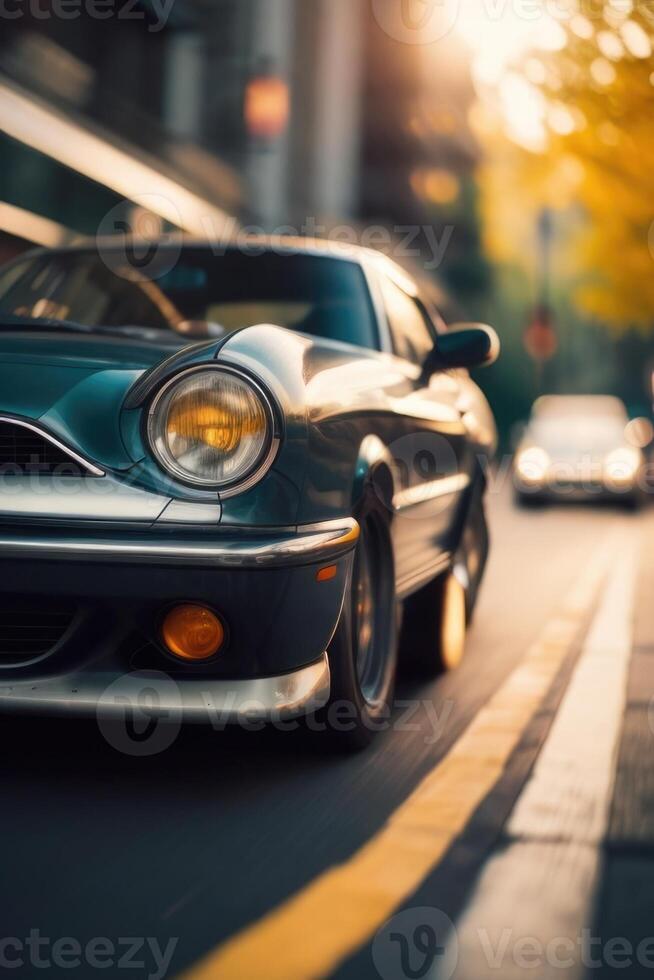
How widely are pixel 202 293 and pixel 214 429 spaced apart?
1.75m

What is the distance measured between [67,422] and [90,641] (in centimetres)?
49

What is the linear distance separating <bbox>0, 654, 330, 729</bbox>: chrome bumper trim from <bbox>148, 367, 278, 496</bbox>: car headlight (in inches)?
17.5

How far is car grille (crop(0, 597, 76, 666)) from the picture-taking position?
10.4 ft

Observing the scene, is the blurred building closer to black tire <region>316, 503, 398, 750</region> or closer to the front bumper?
black tire <region>316, 503, 398, 750</region>

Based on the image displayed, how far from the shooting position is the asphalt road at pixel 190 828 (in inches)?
98.3

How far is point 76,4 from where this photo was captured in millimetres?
14156

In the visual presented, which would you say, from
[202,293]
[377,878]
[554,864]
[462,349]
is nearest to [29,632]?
[377,878]

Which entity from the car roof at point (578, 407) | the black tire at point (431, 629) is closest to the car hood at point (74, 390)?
the black tire at point (431, 629)

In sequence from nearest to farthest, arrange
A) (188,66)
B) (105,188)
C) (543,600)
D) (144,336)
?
(144,336), (543,600), (105,188), (188,66)

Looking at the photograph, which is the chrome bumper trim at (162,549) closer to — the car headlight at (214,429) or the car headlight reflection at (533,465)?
the car headlight at (214,429)

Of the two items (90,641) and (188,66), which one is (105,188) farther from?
(90,641)

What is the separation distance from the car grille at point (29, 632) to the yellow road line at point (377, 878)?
0.84 m

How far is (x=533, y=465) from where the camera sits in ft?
53.7

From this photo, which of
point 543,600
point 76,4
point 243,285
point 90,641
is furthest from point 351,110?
point 90,641
